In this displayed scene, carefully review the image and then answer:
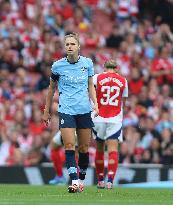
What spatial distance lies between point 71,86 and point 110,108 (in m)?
1.97

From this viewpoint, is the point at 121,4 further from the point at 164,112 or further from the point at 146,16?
the point at 164,112

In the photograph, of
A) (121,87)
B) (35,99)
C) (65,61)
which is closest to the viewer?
(65,61)

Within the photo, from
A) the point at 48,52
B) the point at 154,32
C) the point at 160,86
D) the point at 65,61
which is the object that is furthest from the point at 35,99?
the point at 65,61

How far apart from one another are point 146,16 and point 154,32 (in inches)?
42.4

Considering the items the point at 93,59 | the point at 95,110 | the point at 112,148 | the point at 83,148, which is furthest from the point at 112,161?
the point at 93,59

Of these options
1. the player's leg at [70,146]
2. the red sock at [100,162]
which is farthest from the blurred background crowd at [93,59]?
the player's leg at [70,146]

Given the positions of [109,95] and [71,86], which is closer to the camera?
[71,86]

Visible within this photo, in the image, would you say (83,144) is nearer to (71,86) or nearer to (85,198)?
(71,86)

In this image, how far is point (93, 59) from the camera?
992 inches

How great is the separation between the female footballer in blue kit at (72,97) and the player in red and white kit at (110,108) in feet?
5.29

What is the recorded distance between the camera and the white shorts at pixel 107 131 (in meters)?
15.9

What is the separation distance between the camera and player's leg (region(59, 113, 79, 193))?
13.8 metres

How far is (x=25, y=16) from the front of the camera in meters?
26.5

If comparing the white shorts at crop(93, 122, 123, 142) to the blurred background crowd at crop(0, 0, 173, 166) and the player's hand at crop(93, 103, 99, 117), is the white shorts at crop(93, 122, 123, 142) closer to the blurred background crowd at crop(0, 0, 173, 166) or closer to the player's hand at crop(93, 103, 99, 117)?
the player's hand at crop(93, 103, 99, 117)
